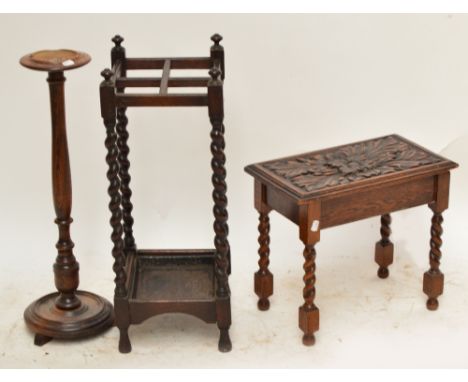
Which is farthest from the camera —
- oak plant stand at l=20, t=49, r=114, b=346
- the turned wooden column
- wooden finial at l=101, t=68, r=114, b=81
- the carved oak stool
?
the turned wooden column

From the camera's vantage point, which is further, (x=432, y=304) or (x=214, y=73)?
(x=432, y=304)

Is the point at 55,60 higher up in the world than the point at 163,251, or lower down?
higher up

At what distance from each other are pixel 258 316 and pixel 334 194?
2.54ft

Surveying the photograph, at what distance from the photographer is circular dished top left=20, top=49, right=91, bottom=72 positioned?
532 cm

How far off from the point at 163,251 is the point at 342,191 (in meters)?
0.97

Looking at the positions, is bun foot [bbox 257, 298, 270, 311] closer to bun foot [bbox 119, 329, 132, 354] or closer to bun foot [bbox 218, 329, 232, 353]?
bun foot [bbox 218, 329, 232, 353]

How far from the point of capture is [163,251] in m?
6.12

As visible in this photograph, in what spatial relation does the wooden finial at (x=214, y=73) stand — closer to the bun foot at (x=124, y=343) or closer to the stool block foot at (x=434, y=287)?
the bun foot at (x=124, y=343)

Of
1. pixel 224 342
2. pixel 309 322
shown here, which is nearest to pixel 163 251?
pixel 224 342

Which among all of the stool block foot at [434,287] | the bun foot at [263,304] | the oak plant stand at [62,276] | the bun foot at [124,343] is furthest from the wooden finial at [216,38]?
the stool block foot at [434,287]

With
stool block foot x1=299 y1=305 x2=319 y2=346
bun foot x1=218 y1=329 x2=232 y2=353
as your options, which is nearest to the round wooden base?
bun foot x1=218 y1=329 x2=232 y2=353

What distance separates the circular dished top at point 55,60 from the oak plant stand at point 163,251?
0.16m

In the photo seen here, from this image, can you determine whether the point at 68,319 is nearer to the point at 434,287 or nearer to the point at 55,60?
the point at 55,60

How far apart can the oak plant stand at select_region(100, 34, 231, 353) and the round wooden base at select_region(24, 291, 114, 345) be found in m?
0.17
